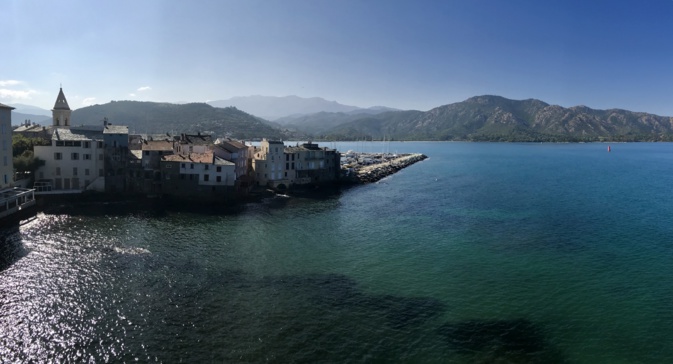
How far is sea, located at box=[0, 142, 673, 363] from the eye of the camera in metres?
24.4

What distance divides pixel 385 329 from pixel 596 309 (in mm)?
16417

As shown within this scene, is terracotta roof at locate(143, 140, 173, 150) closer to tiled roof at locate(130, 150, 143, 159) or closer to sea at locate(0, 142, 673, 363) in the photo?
tiled roof at locate(130, 150, 143, 159)

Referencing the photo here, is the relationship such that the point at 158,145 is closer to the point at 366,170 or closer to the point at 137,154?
the point at 137,154

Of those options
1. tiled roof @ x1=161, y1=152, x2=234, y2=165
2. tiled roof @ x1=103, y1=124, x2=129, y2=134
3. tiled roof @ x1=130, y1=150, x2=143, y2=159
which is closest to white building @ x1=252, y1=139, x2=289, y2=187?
tiled roof @ x1=161, y1=152, x2=234, y2=165

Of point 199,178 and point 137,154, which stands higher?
point 137,154

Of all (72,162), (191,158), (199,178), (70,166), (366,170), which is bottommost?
(366,170)

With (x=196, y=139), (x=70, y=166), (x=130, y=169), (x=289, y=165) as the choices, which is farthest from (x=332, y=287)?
(x=196, y=139)

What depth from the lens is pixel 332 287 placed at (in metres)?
33.4

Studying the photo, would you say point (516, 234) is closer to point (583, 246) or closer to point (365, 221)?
point (583, 246)

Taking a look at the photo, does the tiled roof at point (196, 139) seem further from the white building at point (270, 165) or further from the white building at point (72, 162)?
the white building at point (72, 162)

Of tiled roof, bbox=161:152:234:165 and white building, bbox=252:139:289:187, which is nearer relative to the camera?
tiled roof, bbox=161:152:234:165

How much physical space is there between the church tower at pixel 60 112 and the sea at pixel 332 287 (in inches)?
1462

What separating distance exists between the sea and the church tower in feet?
122

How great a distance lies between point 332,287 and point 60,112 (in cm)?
8271
